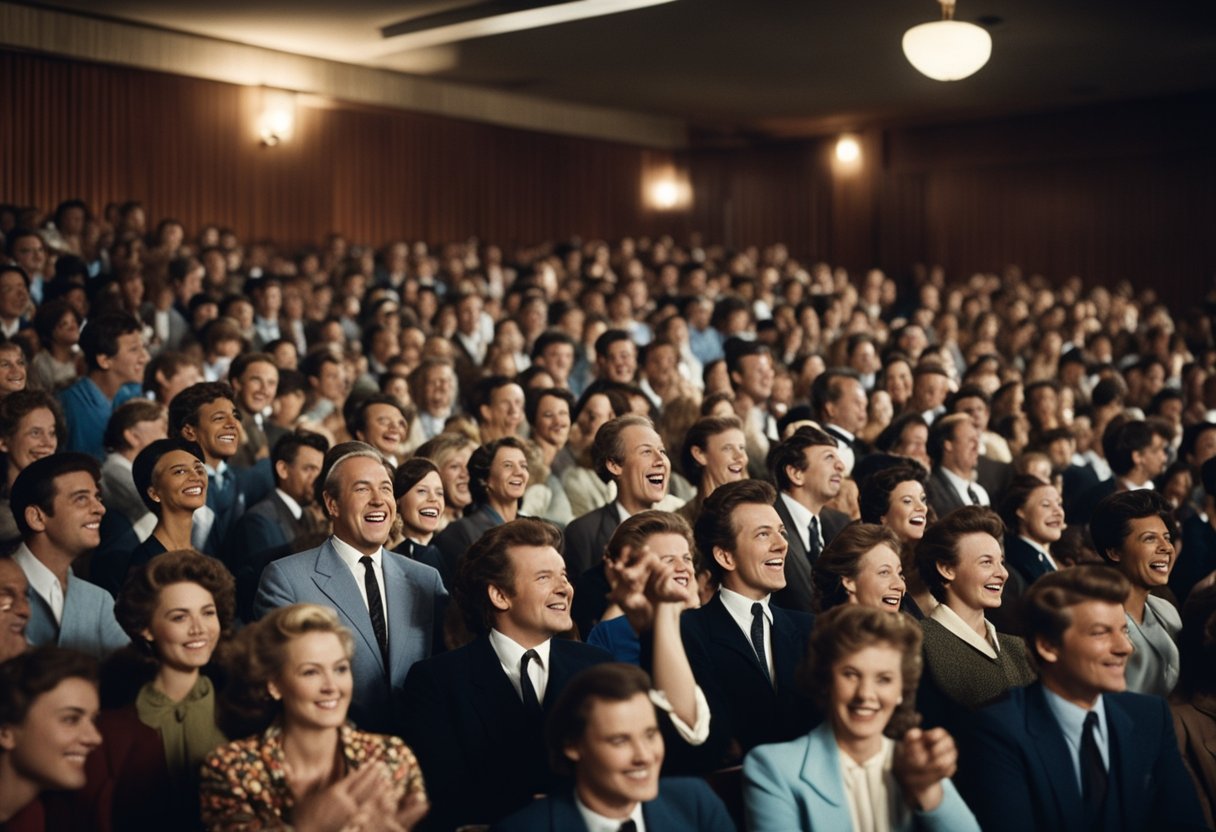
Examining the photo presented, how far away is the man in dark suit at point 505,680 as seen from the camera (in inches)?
116

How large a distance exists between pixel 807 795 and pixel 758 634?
2.66 ft

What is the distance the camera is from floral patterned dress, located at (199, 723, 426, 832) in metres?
2.52

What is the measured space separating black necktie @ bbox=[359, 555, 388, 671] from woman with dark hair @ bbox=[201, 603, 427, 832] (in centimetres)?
76

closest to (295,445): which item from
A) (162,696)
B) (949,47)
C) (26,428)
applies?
(26,428)

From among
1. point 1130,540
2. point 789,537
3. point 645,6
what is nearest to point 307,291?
point 645,6

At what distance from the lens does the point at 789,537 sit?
4480 mm

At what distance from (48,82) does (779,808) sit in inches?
424

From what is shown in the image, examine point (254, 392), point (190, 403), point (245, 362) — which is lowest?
point (190, 403)

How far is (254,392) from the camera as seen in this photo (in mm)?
5773

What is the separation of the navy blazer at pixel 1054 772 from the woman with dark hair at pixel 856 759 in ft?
0.43

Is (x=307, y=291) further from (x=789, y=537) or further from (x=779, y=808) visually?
(x=779, y=808)

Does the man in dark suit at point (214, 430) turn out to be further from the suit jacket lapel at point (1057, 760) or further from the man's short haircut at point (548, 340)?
the suit jacket lapel at point (1057, 760)

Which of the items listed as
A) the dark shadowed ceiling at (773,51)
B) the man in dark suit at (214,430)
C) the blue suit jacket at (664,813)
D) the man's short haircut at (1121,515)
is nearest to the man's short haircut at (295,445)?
the man in dark suit at (214,430)

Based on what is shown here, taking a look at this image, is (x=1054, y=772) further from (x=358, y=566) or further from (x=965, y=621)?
(x=358, y=566)
